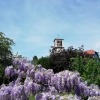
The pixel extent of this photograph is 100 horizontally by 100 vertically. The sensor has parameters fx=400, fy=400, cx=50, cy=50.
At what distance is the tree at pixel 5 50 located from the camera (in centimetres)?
1473

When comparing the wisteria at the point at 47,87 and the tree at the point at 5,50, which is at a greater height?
the tree at the point at 5,50

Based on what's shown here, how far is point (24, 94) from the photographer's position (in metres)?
9.34

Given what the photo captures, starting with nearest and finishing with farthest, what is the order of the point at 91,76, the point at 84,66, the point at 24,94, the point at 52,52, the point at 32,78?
the point at 24,94 < the point at 32,78 < the point at 91,76 < the point at 84,66 < the point at 52,52

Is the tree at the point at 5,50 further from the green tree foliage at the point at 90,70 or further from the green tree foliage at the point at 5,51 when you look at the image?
the green tree foliage at the point at 90,70

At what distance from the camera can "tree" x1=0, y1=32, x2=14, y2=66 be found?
48.3ft

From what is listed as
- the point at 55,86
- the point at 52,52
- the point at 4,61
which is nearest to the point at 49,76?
the point at 55,86

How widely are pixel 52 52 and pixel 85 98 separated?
68.9 feet

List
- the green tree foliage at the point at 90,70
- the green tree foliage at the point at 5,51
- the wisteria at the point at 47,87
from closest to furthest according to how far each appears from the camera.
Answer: the wisteria at the point at 47,87
the green tree foliage at the point at 5,51
the green tree foliage at the point at 90,70

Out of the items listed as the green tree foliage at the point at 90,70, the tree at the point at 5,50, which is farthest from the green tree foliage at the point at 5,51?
the green tree foliage at the point at 90,70

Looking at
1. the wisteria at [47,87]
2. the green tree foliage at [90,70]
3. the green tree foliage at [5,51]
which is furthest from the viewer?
the green tree foliage at [90,70]

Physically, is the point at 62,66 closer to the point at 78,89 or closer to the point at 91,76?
the point at 91,76

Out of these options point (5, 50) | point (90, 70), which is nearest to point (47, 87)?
point (5, 50)

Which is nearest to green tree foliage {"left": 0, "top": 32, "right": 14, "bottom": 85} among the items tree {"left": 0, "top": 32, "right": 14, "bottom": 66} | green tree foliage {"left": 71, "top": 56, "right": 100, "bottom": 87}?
tree {"left": 0, "top": 32, "right": 14, "bottom": 66}

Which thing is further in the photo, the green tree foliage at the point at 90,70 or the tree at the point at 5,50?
the green tree foliage at the point at 90,70
